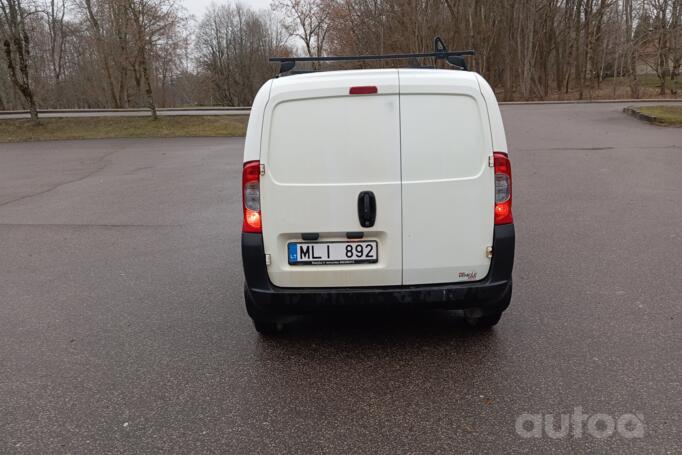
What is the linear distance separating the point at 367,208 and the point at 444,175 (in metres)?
0.51

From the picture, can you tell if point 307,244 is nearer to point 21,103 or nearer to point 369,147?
point 369,147

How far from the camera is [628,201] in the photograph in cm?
827

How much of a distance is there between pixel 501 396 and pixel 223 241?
4500 mm

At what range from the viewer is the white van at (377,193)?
3402mm

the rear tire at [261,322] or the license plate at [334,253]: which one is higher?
the license plate at [334,253]

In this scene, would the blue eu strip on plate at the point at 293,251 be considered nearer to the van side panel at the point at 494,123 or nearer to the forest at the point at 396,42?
the van side panel at the point at 494,123

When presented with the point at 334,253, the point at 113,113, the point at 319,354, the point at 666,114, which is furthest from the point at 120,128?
the point at 334,253

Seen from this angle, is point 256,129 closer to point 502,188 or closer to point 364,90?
point 364,90

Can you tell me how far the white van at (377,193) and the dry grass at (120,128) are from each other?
18.3 m

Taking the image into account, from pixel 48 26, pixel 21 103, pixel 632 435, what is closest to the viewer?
pixel 632 435

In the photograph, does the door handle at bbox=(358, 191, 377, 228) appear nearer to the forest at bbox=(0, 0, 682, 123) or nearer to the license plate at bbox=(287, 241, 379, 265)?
the license plate at bbox=(287, 241, 379, 265)

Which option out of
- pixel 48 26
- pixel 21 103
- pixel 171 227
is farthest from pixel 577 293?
pixel 48 26

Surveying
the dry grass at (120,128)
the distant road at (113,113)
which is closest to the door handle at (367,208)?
the dry grass at (120,128)

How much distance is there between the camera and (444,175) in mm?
3441
